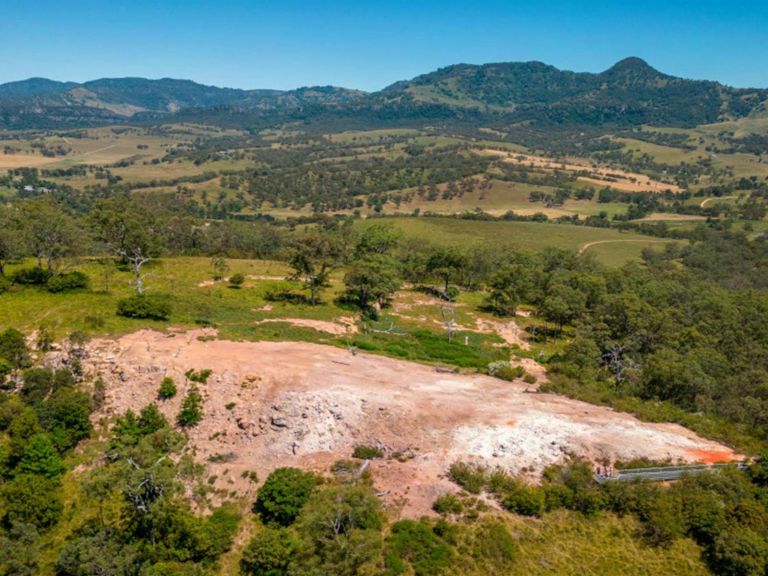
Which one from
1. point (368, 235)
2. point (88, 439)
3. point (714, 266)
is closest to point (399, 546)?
point (88, 439)

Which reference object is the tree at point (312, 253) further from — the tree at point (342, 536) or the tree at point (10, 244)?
the tree at point (342, 536)

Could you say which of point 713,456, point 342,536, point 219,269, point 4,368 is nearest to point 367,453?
point 342,536

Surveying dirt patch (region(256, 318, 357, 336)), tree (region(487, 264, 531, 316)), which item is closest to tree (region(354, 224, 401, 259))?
tree (region(487, 264, 531, 316))

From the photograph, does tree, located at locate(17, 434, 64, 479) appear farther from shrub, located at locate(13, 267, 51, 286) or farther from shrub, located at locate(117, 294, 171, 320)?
shrub, located at locate(13, 267, 51, 286)

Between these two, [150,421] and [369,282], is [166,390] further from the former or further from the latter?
[369,282]

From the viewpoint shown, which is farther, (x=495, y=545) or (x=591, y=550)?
(x=591, y=550)

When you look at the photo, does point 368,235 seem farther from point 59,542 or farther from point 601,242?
point 601,242

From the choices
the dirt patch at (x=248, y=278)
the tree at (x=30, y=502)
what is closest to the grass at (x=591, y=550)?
the tree at (x=30, y=502)
